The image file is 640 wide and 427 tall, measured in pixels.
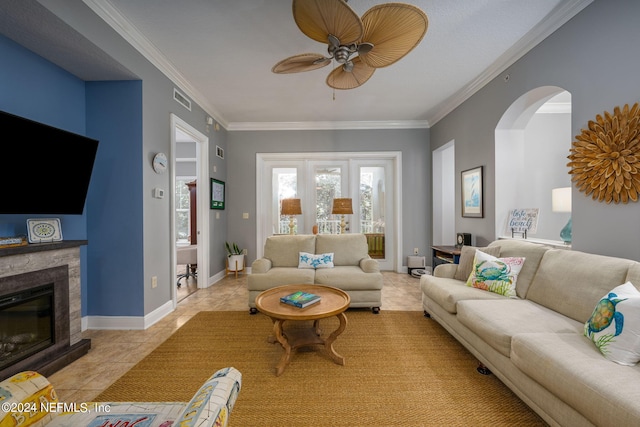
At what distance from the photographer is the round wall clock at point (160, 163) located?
9.03 ft

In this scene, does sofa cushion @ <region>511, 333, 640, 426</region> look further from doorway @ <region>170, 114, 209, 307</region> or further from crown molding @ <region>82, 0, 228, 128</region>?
crown molding @ <region>82, 0, 228, 128</region>

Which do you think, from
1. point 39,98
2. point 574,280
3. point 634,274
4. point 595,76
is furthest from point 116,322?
point 595,76

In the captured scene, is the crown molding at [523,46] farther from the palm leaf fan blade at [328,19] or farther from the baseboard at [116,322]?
the baseboard at [116,322]

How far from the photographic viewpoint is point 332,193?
510 cm

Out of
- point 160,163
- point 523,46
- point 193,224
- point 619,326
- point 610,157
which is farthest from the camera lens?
point 193,224

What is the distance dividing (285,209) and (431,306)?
105 inches

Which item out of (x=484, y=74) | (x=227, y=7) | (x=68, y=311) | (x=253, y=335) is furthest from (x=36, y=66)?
(x=484, y=74)

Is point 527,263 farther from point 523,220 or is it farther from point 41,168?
point 41,168

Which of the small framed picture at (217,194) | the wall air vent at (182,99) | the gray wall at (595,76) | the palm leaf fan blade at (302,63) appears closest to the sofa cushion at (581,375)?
the gray wall at (595,76)

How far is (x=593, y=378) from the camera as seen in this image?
3.68ft

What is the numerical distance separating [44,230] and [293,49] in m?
2.75

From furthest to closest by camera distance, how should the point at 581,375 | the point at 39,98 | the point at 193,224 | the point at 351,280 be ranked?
the point at 193,224
the point at 351,280
the point at 39,98
the point at 581,375

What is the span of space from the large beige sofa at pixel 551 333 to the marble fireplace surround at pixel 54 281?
311 cm

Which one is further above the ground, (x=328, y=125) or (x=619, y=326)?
(x=328, y=125)
